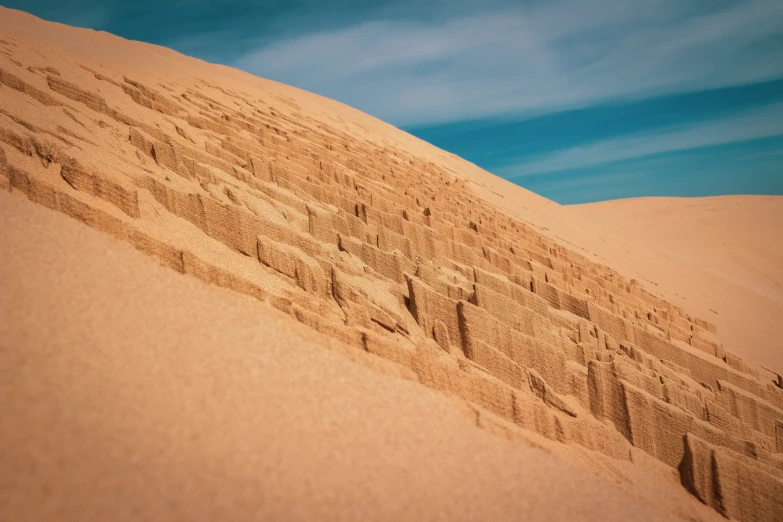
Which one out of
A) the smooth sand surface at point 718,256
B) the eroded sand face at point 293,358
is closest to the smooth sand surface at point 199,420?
the eroded sand face at point 293,358

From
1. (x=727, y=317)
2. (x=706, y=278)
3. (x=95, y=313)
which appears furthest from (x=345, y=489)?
(x=706, y=278)

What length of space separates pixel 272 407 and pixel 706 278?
60.3 ft

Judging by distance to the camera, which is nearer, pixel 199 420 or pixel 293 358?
pixel 199 420

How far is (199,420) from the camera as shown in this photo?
349cm

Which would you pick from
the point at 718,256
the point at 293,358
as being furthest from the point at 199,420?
the point at 718,256

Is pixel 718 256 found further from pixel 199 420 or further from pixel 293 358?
pixel 199 420

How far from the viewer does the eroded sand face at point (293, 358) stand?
10.6 feet

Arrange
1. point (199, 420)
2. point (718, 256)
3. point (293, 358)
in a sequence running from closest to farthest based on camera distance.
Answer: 1. point (199, 420)
2. point (293, 358)
3. point (718, 256)

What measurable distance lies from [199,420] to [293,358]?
42.6 inches

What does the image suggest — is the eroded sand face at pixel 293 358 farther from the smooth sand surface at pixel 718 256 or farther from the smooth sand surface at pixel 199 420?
the smooth sand surface at pixel 718 256

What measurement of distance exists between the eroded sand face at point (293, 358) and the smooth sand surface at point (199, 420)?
15 millimetres

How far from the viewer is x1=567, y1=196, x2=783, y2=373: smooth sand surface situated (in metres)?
14.0

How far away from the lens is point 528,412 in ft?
17.5

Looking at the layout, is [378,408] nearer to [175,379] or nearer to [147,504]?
[175,379]
